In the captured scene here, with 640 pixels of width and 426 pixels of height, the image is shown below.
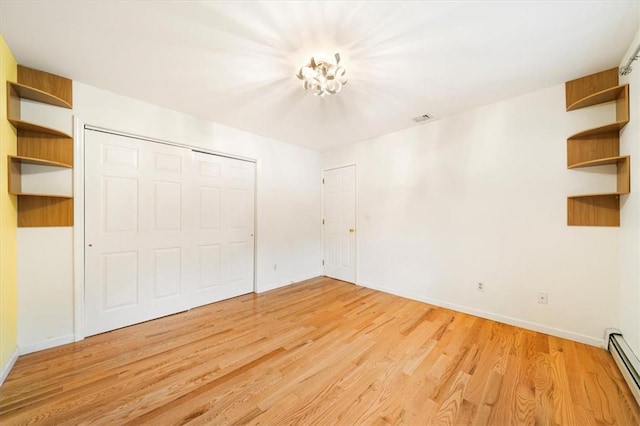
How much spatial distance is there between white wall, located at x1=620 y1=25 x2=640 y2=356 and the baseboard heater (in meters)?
0.06

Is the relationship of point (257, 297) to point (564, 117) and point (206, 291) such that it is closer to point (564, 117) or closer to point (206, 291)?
point (206, 291)

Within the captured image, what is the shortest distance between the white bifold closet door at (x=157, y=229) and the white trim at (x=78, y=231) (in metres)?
0.06

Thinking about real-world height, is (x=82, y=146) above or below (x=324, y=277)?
above

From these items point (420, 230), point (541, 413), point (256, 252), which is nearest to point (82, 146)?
point (256, 252)

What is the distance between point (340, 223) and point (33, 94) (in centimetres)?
388

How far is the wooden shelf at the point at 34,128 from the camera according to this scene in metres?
1.86

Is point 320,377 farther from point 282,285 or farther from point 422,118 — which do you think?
point 422,118

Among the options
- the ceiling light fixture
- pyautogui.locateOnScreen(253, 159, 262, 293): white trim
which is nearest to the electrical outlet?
the ceiling light fixture

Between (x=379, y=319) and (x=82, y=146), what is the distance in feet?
11.8

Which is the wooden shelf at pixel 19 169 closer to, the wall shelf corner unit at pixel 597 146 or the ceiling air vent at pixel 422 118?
the ceiling air vent at pixel 422 118

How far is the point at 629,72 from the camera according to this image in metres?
1.87

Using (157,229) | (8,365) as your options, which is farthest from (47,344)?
(157,229)

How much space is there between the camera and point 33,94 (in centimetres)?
199

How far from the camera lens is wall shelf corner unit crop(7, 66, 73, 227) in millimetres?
1962
